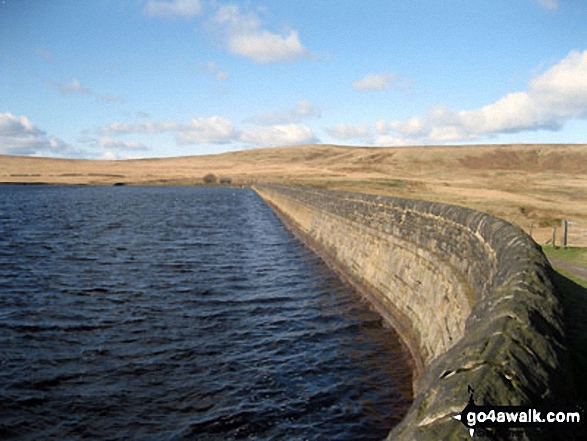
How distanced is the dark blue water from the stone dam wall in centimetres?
114

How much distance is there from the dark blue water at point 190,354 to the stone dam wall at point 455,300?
1.14 m

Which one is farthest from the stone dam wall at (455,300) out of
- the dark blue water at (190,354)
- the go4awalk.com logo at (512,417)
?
the dark blue water at (190,354)

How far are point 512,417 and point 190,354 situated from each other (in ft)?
28.6

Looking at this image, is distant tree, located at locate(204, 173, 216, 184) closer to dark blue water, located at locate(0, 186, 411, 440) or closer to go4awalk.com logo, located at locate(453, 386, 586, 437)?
dark blue water, located at locate(0, 186, 411, 440)

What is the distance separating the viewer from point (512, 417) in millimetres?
3150

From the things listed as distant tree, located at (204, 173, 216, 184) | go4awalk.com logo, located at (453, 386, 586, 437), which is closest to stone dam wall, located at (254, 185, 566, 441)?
go4awalk.com logo, located at (453, 386, 586, 437)

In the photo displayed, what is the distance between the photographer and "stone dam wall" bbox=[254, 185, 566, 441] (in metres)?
3.41

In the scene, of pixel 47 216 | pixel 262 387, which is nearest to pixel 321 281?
pixel 262 387

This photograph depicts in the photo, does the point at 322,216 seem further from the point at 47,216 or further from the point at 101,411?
the point at 47,216

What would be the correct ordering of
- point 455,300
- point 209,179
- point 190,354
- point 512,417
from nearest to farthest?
point 512,417 → point 455,300 → point 190,354 → point 209,179

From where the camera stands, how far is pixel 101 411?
8.33m

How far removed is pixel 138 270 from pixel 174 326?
27.7 ft

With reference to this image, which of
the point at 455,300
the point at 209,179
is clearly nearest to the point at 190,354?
the point at 455,300

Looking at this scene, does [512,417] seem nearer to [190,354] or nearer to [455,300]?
[455,300]
